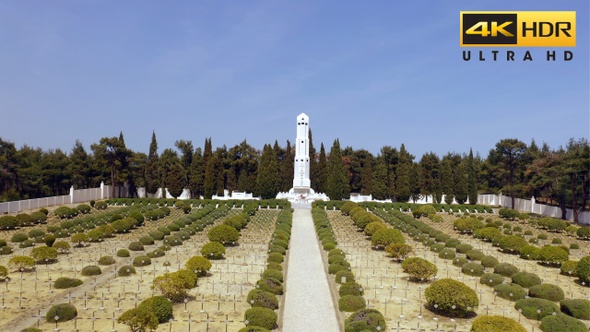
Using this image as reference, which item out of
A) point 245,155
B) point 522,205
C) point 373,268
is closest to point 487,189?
point 522,205

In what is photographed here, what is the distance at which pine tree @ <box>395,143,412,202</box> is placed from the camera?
7488 cm

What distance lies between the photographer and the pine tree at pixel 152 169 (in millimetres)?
77750

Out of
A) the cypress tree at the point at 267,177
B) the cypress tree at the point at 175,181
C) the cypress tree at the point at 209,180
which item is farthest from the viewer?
the cypress tree at the point at 175,181

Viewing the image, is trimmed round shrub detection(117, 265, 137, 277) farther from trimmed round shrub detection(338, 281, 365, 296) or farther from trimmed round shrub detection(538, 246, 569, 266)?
trimmed round shrub detection(538, 246, 569, 266)

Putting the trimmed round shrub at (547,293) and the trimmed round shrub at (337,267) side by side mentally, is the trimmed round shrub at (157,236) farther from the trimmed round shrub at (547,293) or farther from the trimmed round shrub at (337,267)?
the trimmed round shrub at (547,293)

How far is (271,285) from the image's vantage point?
21438mm

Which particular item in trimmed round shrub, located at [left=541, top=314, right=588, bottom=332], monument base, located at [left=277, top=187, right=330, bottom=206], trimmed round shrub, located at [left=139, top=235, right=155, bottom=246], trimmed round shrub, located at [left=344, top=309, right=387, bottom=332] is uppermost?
monument base, located at [left=277, top=187, right=330, bottom=206]

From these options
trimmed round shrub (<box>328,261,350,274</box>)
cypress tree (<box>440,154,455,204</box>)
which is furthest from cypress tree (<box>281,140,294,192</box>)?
trimmed round shrub (<box>328,261,350,274</box>)

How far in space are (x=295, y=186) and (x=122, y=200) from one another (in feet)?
92.6

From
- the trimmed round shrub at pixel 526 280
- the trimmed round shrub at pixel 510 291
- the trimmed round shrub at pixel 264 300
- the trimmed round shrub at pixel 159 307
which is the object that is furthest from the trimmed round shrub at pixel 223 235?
the trimmed round shrub at pixel 526 280

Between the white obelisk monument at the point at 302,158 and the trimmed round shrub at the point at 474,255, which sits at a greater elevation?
the white obelisk monument at the point at 302,158

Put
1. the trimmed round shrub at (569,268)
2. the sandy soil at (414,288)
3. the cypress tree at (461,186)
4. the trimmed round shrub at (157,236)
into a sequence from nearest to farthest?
1. the sandy soil at (414,288)
2. the trimmed round shrub at (569,268)
3. the trimmed round shrub at (157,236)
4. the cypress tree at (461,186)

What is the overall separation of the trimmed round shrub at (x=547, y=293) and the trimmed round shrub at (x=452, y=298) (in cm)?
494

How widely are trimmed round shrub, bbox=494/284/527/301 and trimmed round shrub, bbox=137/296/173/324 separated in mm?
16616
